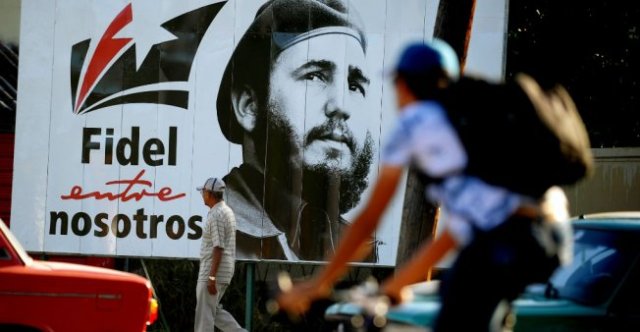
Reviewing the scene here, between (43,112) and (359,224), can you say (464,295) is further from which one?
(43,112)

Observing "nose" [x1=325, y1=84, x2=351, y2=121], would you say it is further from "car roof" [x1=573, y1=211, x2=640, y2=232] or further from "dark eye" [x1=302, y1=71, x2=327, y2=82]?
"car roof" [x1=573, y1=211, x2=640, y2=232]

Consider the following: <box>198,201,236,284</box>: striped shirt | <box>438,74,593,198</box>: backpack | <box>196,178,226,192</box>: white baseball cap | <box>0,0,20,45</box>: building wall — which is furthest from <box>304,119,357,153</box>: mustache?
<box>438,74,593,198</box>: backpack

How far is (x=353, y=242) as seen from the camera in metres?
3.82

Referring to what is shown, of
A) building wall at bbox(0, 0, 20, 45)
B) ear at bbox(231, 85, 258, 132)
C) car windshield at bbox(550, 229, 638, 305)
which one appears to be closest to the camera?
car windshield at bbox(550, 229, 638, 305)

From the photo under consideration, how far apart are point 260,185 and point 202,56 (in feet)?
5.46

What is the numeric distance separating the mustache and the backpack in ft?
30.4

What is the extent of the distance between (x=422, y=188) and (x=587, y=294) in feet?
→ 11.0

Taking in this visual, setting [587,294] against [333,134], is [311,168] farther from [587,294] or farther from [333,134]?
[587,294]

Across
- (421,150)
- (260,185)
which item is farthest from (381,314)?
(260,185)

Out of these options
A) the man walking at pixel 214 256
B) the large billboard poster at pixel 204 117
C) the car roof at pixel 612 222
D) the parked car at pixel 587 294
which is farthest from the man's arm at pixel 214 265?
the parked car at pixel 587 294

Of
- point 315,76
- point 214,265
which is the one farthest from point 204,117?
point 214,265

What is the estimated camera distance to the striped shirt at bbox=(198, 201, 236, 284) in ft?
38.6

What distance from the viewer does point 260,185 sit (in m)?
13.4

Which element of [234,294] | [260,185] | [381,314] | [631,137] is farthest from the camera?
A: [631,137]
